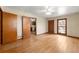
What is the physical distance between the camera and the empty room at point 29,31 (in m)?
4.14

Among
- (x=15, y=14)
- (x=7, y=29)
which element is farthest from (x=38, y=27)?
(x=7, y=29)

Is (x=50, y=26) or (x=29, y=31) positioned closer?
(x=29, y=31)

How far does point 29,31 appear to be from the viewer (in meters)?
7.60

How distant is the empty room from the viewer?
4.14 m

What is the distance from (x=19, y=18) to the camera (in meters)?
6.53

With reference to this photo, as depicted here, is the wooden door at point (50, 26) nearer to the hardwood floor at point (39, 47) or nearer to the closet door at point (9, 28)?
the hardwood floor at point (39, 47)

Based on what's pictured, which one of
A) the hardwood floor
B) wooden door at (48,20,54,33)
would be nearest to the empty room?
the hardwood floor

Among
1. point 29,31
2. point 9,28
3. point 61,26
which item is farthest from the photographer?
point 61,26

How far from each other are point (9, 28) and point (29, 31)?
7.88 ft

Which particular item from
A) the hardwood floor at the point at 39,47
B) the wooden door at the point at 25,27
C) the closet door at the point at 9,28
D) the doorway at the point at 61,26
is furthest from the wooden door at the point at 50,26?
the closet door at the point at 9,28

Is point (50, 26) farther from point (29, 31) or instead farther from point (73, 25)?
point (29, 31)

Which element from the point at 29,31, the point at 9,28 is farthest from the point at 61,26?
the point at 9,28
